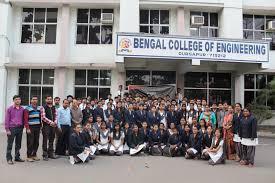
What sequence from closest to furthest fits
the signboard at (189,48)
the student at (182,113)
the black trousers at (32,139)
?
the black trousers at (32,139) < the student at (182,113) < the signboard at (189,48)

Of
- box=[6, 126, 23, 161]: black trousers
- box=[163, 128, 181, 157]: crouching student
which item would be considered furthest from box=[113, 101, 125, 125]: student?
box=[6, 126, 23, 161]: black trousers

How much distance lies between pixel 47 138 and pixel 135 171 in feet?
9.37

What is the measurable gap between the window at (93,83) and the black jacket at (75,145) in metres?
8.70

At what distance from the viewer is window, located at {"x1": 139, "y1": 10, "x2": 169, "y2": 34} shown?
18.3 metres

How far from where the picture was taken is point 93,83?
17.8m

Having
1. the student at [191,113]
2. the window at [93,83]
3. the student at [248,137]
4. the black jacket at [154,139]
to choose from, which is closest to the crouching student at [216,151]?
the student at [248,137]

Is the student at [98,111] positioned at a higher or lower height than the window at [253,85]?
lower

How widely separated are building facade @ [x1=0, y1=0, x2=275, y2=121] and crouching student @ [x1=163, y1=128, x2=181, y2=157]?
281 inches

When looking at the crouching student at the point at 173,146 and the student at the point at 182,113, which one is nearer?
the crouching student at the point at 173,146

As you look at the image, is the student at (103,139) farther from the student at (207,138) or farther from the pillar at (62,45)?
the pillar at (62,45)

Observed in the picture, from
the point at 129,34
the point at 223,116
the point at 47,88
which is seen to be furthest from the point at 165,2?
the point at 223,116

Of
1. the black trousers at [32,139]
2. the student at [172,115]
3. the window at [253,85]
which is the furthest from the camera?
the window at [253,85]

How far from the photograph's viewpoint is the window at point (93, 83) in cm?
1781

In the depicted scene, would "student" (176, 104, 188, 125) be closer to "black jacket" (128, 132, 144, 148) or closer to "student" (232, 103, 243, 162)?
"black jacket" (128, 132, 144, 148)
